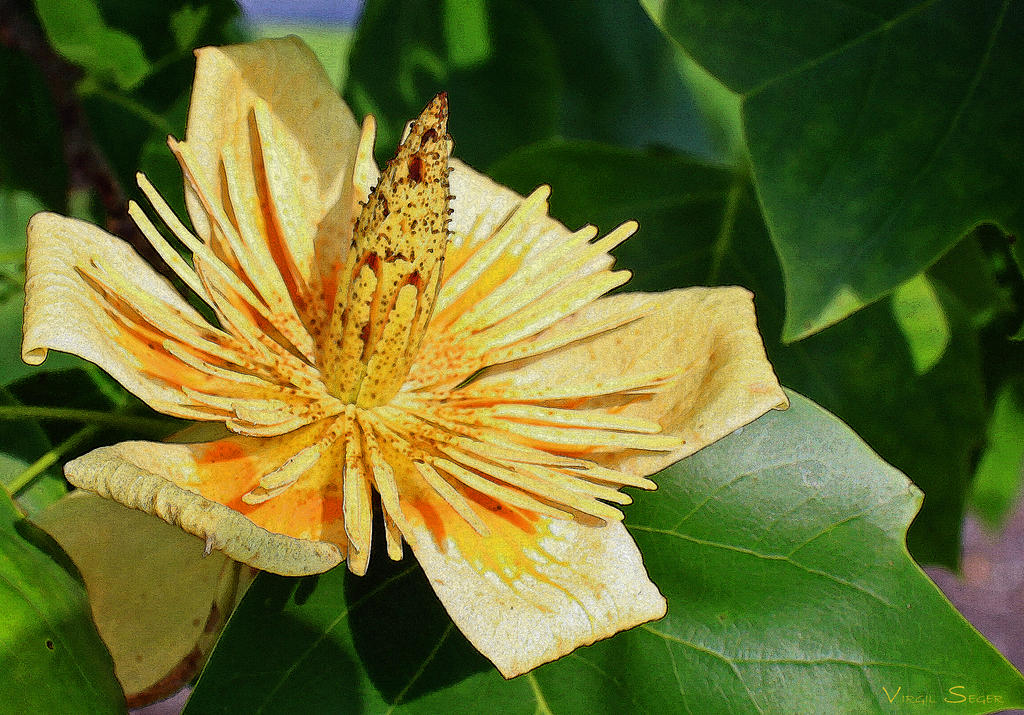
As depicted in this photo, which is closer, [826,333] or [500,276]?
[500,276]

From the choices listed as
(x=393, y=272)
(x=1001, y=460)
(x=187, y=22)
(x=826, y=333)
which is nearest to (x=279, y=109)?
(x=393, y=272)

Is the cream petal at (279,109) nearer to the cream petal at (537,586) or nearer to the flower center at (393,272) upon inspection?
the flower center at (393,272)

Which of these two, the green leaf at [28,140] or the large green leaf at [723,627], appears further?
the green leaf at [28,140]

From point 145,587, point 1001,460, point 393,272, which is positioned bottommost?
point 1001,460

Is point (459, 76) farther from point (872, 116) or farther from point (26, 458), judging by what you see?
point (26, 458)

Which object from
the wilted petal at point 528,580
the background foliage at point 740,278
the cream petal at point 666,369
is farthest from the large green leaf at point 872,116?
the wilted petal at point 528,580

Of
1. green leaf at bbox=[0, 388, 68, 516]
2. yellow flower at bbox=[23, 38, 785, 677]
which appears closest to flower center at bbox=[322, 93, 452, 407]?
yellow flower at bbox=[23, 38, 785, 677]

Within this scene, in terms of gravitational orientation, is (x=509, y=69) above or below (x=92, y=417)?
above
